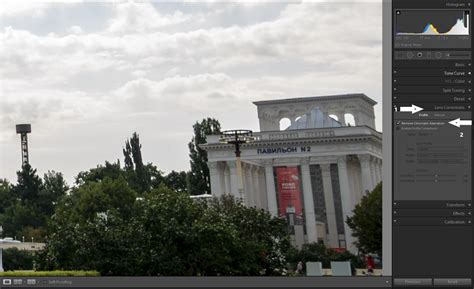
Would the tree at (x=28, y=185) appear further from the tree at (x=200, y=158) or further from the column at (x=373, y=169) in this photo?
the column at (x=373, y=169)

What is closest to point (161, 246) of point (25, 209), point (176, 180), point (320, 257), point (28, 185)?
point (320, 257)

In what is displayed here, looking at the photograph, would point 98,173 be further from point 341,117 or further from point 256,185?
point 341,117

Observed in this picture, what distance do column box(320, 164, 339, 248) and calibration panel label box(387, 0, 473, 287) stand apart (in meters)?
45.1

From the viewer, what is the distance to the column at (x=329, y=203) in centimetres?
5294

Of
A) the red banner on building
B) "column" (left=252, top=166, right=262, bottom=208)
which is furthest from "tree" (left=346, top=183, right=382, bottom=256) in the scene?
"column" (left=252, top=166, right=262, bottom=208)

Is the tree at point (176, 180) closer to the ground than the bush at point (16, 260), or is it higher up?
higher up

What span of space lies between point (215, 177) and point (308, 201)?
20.3 ft

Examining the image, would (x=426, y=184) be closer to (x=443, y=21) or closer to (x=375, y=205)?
(x=443, y=21)

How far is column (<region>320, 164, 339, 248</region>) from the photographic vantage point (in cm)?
5294

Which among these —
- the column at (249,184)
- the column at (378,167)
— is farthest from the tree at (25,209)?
the column at (378,167)

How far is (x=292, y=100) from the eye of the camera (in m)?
44.0

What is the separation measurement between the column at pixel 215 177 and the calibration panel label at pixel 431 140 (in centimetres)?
5002

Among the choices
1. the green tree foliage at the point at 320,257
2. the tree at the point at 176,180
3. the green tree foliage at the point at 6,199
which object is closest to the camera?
the green tree foliage at the point at 320,257

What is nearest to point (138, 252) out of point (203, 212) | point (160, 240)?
point (160, 240)
